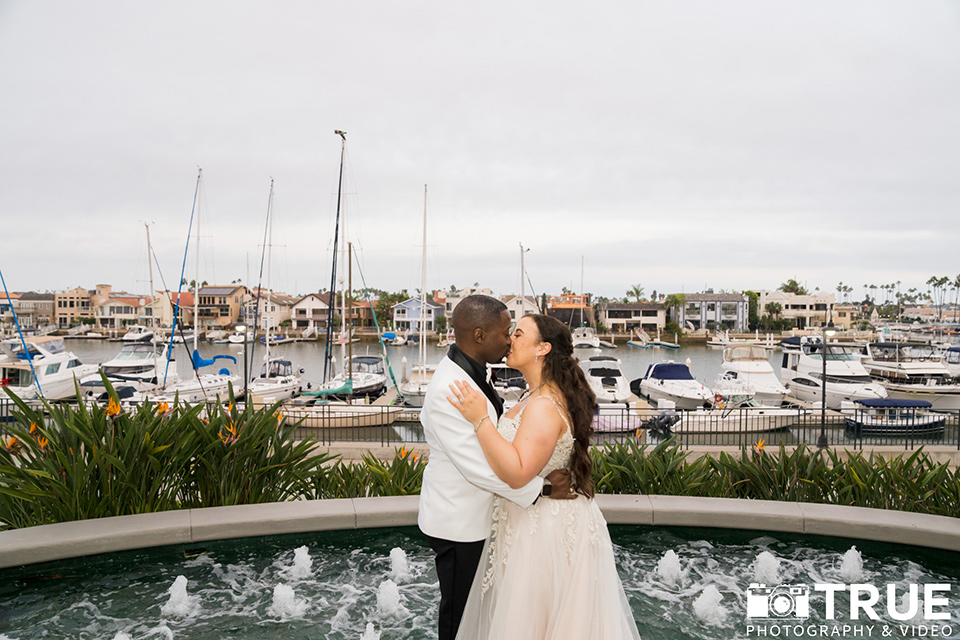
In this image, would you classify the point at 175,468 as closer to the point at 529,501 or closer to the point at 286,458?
the point at 286,458

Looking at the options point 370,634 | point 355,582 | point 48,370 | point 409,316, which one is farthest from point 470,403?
point 409,316

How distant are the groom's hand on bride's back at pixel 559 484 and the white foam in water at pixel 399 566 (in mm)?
2087

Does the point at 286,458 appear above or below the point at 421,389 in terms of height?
above

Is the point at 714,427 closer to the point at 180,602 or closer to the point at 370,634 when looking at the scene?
the point at 370,634

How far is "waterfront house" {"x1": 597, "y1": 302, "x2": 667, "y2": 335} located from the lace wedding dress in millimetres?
91377

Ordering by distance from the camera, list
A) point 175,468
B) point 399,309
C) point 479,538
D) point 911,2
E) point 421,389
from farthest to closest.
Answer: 1. point 399,309
2. point 421,389
3. point 911,2
4. point 175,468
5. point 479,538

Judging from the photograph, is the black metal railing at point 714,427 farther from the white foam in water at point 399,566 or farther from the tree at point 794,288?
the tree at point 794,288

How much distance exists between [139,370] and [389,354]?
32413 millimetres

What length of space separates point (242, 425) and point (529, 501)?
11.9ft

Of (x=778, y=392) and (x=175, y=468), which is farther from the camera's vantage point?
(x=778, y=392)

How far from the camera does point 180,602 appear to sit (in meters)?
3.86

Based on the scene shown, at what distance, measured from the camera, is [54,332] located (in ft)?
302

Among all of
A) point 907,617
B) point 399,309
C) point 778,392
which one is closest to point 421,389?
point 778,392

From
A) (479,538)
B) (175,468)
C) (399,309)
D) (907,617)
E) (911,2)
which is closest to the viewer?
(479,538)
